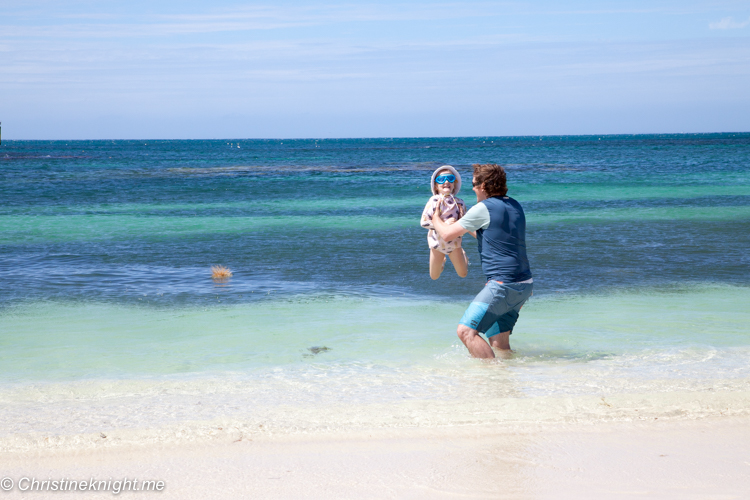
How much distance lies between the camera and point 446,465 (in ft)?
11.9

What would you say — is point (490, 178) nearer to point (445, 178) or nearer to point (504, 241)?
point (445, 178)

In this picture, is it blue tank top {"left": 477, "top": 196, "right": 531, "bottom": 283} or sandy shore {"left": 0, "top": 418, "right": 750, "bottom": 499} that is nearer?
sandy shore {"left": 0, "top": 418, "right": 750, "bottom": 499}

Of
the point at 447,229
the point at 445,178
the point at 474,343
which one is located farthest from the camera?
the point at 474,343

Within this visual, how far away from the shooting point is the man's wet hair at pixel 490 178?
4.97m

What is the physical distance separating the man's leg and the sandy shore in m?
1.19

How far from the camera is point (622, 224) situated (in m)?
17.2

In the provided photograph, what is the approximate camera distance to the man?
16.2 feet

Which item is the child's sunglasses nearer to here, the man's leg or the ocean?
the man's leg

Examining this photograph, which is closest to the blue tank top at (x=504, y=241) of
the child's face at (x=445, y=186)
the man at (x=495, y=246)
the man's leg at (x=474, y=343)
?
the man at (x=495, y=246)

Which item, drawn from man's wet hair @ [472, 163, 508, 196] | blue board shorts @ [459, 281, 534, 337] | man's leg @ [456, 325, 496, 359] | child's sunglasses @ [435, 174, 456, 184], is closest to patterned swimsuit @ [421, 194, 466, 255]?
child's sunglasses @ [435, 174, 456, 184]

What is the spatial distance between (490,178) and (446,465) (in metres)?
2.22

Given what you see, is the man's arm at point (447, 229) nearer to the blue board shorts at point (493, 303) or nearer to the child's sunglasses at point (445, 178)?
the child's sunglasses at point (445, 178)

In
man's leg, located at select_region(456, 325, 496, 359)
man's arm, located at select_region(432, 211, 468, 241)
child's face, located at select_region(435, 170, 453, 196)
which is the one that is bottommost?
man's leg, located at select_region(456, 325, 496, 359)

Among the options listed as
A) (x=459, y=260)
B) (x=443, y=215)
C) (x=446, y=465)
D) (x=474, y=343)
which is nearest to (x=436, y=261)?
(x=459, y=260)
